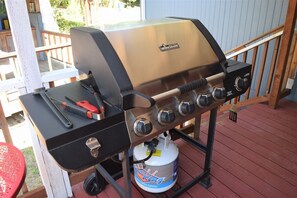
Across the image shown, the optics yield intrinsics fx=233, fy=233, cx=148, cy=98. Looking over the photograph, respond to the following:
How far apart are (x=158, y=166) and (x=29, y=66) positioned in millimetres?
974

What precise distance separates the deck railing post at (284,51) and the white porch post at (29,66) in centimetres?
244

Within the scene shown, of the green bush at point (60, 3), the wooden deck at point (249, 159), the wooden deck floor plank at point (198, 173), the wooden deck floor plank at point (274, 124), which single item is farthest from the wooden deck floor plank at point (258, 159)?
the green bush at point (60, 3)

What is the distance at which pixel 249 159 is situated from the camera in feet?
6.72

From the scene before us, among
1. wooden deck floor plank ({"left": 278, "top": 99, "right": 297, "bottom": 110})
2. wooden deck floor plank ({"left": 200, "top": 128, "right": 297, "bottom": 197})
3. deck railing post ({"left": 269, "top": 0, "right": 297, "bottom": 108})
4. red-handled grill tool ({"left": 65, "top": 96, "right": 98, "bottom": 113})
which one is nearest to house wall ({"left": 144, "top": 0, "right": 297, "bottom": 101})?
wooden deck floor plank ({"left": 278, "top": 99, "right": 297, "bottom": 110})

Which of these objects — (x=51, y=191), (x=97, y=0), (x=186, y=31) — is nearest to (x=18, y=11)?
(x=186, y=31)

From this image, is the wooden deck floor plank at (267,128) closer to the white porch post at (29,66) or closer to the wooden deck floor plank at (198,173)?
the wooden deck floor plank at (198,173)

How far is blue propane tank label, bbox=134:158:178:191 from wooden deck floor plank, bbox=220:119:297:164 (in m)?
1.12

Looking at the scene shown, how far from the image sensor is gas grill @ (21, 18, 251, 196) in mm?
920

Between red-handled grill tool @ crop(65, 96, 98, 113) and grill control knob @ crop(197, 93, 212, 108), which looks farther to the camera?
grill control knob @ crop(197, 93, 212, 108)

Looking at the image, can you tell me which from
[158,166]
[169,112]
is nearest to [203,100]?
[169,112]

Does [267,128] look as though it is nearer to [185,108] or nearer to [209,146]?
[209,146]

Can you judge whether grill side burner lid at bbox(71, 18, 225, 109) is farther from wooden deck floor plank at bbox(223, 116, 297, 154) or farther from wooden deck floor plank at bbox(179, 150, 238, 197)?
wooden deck floor plank at bbox(223, 116, 297, 154)

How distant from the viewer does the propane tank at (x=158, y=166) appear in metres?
1.49

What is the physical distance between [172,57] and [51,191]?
1.27 metres
